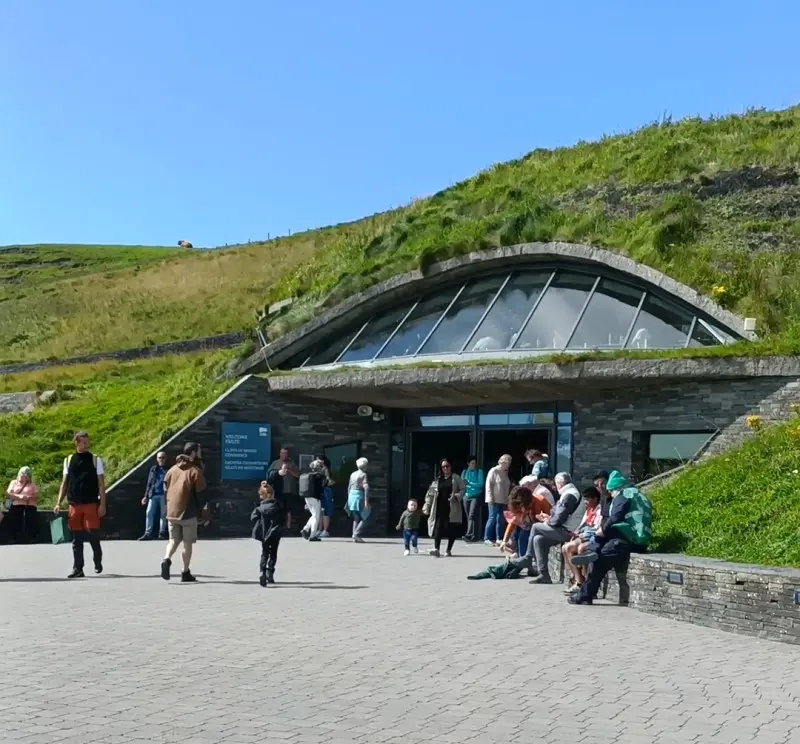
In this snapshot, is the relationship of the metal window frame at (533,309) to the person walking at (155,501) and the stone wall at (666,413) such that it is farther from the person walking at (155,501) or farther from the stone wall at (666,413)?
the person walking at (155,501)

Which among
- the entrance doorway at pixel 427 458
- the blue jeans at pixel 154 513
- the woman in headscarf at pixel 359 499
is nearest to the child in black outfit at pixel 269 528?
the woman in headscarf at pixel 359 499

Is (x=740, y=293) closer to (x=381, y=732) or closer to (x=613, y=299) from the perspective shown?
(x=613, y=299)

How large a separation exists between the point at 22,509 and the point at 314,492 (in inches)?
198

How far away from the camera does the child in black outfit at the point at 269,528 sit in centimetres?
1205

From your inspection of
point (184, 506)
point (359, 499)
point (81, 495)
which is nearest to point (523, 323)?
point (359, 499)

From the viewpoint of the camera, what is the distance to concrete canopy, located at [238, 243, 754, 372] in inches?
742

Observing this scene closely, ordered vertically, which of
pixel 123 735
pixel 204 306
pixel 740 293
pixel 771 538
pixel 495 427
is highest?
pixel 204 306

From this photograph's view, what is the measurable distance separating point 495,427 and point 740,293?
5.39 meters

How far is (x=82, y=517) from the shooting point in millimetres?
12711

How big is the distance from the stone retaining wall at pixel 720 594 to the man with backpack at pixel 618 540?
0.67 feet

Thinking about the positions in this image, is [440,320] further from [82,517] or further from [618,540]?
[618,540]

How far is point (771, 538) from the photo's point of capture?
10672mm

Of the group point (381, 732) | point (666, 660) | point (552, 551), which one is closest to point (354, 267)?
point (552, 551)

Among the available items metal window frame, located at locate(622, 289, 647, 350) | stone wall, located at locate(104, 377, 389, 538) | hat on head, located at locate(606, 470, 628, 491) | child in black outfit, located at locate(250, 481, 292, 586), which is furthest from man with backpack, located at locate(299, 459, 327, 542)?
hat on head, located at locate(606, 470, 628, 491)
